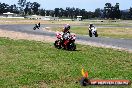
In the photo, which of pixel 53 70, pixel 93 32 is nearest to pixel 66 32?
pixel 53 70

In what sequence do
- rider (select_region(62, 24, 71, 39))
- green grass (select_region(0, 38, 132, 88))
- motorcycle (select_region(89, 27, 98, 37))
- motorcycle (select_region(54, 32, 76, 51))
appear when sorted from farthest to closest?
1. motorcycle (select_region(89, 27, 98, 37))
2. rider (select_region(62, 24, 71, 39))
3. motorcycle (select_region(54, 32, 76, 51))
4. green grass (select_region(0, 38, 132, 88))

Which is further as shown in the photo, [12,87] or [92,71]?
[92,71]

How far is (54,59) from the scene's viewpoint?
1756 cm

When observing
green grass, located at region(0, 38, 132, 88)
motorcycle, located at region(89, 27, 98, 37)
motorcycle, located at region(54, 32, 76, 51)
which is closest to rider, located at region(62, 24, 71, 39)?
motorcycle, located at region(54, 32, 76, 51)

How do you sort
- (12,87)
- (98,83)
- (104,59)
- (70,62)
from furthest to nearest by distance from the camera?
(104,59)
(70,62)
(12,87)
(98,83)

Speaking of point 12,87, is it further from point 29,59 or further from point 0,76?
point 29,59

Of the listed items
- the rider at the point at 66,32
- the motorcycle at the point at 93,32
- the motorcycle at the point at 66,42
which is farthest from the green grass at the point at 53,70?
the motorcycle at the point at 93,32

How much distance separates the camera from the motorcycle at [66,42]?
913 inches

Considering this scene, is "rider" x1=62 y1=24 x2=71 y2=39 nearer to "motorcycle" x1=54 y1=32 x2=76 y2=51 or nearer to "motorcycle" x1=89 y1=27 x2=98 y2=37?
"motorcycle" x1=54 y1=32 x2=76 y2=51

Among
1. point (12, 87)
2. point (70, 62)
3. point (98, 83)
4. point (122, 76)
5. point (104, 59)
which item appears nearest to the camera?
point (98, 83)

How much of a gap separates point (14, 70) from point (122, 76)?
13.2ft

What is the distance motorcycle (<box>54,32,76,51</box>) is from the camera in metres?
23.2

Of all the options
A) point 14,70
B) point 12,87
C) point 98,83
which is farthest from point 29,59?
point 98,83

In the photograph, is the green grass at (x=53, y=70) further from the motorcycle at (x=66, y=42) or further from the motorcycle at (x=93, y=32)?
the motorcycle at (x=93, y=32)
